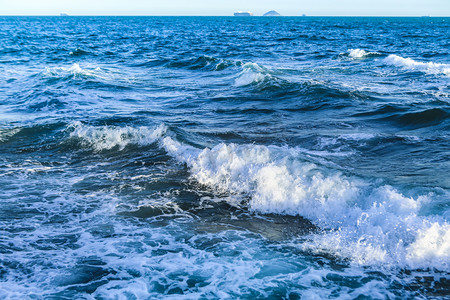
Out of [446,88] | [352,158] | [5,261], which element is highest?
[446,88]

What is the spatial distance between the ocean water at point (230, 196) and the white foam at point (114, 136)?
4 centimetres

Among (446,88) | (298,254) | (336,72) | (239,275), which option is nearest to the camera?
(239,275)

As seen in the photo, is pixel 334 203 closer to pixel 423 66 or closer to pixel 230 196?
pixel 230 196

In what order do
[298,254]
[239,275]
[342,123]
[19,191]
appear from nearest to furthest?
[239,275], [298,254], [19,191], [342,123]

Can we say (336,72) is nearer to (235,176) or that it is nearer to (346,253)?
(235,176)

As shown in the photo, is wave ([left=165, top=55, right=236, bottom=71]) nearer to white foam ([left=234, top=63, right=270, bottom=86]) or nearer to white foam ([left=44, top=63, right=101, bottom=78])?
white foam ([left=234, top=63, right=270, bottom=86])

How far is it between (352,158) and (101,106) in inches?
372

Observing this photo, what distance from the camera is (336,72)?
69.1 feet

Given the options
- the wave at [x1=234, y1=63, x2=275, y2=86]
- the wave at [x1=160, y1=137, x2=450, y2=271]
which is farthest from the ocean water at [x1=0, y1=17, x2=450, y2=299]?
the wave at [x1=234, y1=63, x2=275, y2=86]

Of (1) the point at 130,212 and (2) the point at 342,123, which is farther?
(2) the point at 342,123

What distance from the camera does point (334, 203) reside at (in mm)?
6871

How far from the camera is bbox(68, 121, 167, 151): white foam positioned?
1070 centimetres

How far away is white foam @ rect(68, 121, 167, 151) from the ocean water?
41 millimetres

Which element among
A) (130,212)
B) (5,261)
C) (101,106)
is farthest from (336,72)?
(5,261)
